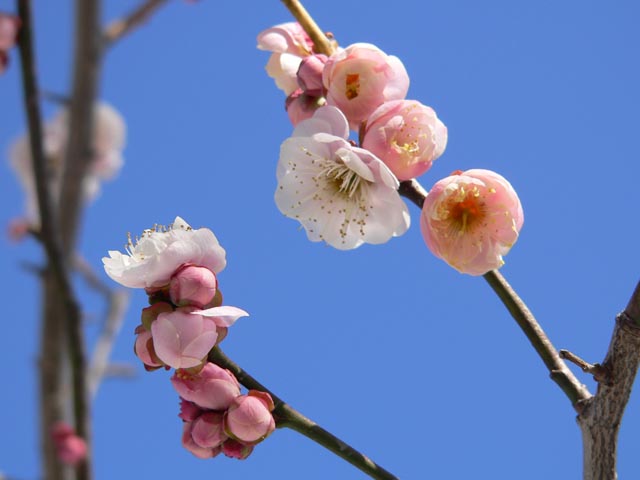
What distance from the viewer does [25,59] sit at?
1.44 metres

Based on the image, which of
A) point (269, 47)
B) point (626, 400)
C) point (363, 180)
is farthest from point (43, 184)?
point (626, 400)

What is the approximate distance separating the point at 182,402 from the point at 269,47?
0.44 m

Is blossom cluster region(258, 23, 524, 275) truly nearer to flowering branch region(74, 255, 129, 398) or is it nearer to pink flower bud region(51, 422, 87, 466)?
pink flower bud region(51, 422, 87, 466)

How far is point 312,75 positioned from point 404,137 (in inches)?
5.9

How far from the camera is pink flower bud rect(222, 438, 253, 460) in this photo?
64 cm

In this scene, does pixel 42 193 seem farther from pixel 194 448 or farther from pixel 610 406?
pixel 610 406

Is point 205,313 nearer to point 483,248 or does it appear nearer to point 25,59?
point 483,248

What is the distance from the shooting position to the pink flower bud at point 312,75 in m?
0.80

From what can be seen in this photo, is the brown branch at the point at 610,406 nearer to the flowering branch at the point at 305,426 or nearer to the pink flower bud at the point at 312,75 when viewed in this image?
the flowering branch at the point at 305,426

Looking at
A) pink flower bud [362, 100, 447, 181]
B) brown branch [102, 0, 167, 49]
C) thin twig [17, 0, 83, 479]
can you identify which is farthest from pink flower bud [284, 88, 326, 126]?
brown branch [102, 0, 167, 49]

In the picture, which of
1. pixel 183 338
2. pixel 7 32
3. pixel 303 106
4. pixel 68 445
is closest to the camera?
pixel 183 338

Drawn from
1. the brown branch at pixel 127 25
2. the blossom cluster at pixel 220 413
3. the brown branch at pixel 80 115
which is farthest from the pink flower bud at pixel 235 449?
the brown branch at pixel 127 25

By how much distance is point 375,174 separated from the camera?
2.31 feet

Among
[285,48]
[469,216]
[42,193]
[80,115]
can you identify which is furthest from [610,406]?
[80,115]
